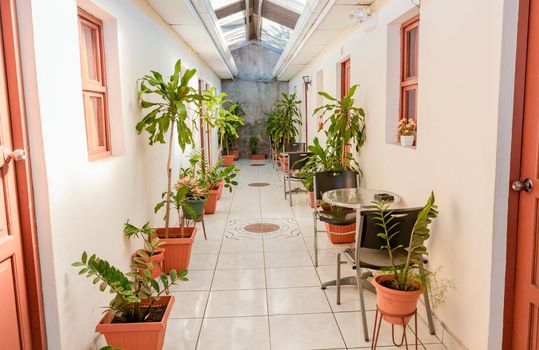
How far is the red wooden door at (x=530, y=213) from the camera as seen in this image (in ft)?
6.20

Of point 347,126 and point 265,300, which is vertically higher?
point 347,126

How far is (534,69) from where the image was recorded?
74.1 inches

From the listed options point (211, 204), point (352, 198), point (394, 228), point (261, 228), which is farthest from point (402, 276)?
point (211, 204)

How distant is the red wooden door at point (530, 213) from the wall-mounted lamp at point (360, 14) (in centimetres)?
227

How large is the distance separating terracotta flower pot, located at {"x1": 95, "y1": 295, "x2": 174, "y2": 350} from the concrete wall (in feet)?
35.4

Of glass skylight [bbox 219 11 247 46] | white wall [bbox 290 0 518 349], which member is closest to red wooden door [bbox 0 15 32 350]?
white wall [bbox 290 0 518 349]

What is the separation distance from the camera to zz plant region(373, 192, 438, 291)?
241cm

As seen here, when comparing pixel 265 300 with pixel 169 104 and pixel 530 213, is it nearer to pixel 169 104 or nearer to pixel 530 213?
pixel 169 104

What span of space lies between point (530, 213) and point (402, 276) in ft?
2.65

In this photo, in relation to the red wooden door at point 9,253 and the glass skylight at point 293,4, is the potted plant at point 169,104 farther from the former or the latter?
the glass skylight at point 293,4

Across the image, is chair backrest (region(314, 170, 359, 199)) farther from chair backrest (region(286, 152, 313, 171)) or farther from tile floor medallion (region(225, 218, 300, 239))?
chair backrest (region(286, 152, 313, 171))

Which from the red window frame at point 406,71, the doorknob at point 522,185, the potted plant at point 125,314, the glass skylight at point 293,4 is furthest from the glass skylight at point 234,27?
the doorknob at point 522,185

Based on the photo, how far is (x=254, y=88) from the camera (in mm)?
13086

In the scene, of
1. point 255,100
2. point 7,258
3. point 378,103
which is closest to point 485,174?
point 378,103
